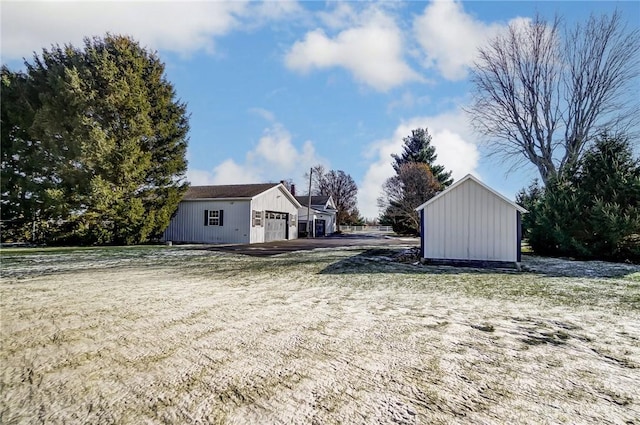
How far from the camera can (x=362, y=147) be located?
21.4 metres

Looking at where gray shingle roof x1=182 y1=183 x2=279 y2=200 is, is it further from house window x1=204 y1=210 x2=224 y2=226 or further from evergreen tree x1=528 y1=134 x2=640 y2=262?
evergreen tree x1=528 y1=134 x2=640 y2=262

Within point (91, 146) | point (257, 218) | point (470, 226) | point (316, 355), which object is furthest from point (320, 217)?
point (316, 355)

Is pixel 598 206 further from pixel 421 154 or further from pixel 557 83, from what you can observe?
pixel 421 154

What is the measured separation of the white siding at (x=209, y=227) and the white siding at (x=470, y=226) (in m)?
11.2

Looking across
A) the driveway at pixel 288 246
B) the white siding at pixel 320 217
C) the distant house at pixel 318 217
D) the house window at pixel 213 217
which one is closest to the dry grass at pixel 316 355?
the driveway at pixel 288 246

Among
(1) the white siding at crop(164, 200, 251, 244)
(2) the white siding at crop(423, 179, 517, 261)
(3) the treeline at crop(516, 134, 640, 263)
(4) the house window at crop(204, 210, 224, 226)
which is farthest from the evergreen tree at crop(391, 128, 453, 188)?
(2) the white siding at crop(423, 179, 517, 261)

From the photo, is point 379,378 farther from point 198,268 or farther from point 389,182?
point 389,182

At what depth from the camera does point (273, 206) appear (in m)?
22.0

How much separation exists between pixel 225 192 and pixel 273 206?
3.08m

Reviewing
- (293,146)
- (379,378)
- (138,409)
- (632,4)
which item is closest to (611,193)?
(632,4)

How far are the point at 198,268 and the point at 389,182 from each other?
26831 millimetres

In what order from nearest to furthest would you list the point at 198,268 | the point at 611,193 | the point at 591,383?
1. the point at 591,383
2. the point at 198,268
3. the point at 611,193

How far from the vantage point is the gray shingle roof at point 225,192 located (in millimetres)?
19922

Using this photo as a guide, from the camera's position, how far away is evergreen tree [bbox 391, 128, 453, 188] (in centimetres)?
3609
